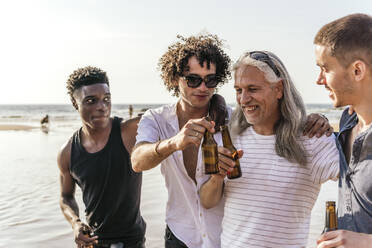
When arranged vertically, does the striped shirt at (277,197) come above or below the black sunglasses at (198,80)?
below

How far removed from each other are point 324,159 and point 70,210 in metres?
2.74

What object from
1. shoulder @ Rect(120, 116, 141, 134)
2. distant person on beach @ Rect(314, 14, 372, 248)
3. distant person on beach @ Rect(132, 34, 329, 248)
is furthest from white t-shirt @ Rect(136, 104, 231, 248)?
distant person on beach @ Rect(314, 14, 372, 248)

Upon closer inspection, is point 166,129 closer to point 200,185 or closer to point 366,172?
point 200,185

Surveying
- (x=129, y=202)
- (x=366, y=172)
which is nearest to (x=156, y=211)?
(x=129, y=202)

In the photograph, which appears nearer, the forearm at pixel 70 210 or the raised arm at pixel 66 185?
the forearm at pixel 70 210

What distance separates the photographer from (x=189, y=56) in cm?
389

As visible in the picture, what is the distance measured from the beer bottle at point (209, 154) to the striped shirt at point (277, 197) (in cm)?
29

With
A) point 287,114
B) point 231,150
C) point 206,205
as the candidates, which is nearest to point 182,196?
point 206,205

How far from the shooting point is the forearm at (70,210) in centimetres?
394

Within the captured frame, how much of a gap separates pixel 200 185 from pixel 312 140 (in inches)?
42.7

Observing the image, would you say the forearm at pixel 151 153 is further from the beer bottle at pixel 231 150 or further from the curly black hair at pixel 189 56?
the curly black hair at pixel 189 56

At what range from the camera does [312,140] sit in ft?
9.57

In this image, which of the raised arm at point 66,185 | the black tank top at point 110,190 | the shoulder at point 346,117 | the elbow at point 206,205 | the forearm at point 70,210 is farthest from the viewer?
the raised arm at point 66,185

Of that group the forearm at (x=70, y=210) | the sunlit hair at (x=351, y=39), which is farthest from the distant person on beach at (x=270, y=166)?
the forearm at (x=70, y=210)
